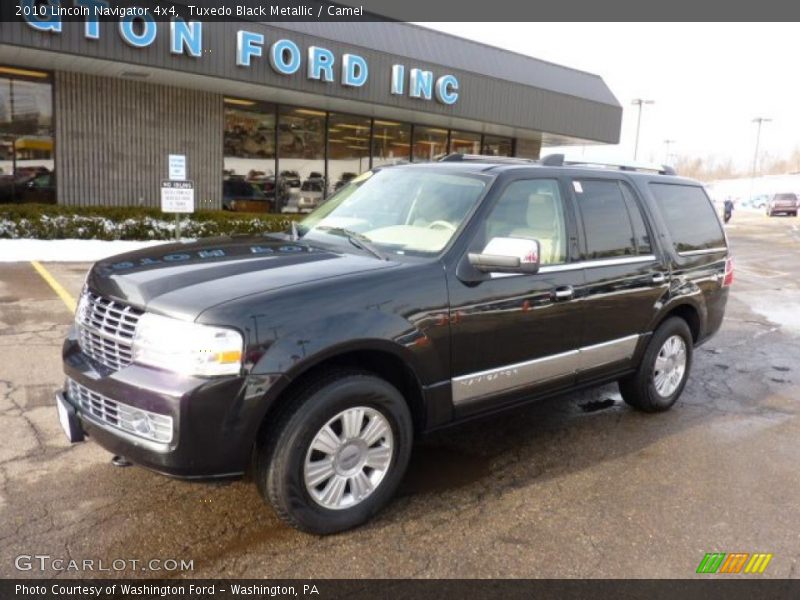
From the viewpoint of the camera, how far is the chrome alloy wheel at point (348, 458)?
317cm

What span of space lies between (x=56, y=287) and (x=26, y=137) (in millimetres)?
6411

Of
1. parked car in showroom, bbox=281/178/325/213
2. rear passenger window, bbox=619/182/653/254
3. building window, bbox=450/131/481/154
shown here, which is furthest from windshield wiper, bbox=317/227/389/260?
building window, bbox=450/131/481/154

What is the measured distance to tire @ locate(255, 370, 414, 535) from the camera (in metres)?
3.05

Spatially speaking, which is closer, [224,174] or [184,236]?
[184,236]

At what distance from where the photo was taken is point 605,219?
462 cm

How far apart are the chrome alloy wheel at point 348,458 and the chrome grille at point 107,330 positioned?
3.14 ft

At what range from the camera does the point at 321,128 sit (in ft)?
60.3

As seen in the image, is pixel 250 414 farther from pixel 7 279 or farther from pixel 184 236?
pixel 184 236

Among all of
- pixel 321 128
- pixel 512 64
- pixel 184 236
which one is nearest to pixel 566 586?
pixel 184 236

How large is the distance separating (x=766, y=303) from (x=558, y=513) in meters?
9.02

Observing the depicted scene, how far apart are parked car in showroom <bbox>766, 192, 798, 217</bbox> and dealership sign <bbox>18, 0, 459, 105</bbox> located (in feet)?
131

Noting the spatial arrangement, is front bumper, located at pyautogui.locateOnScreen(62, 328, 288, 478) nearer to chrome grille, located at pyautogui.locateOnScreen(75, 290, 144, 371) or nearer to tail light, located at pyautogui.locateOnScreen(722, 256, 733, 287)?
chrome grille, located at pyautogui.locateOnScreen(75, 290, 144, 371)

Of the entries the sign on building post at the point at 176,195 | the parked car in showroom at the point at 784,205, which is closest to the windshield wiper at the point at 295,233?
the sign on building post at the point at 176,195

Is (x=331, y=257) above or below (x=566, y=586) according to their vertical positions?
above
